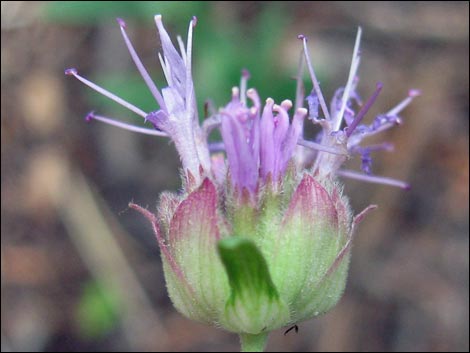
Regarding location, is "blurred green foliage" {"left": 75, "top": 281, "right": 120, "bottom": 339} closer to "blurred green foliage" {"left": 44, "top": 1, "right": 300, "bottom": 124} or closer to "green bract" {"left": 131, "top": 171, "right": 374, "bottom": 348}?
"blurred green foliage" {"left": 44, "top": 1, "right": 300, "bottom": 124}

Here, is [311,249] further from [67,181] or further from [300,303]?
[67,181]

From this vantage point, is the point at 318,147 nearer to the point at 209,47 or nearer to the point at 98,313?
the point at 209,47

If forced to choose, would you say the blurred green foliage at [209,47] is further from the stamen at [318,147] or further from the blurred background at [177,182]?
the stamen at [318,147]

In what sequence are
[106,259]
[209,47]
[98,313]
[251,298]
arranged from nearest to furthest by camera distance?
[251,298] < [209,47] < [98,313] < [106,259]

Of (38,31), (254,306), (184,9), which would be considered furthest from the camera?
(38,31)

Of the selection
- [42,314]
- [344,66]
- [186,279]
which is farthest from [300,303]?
[344,66]

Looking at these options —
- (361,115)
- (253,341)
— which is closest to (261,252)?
(253,341)
